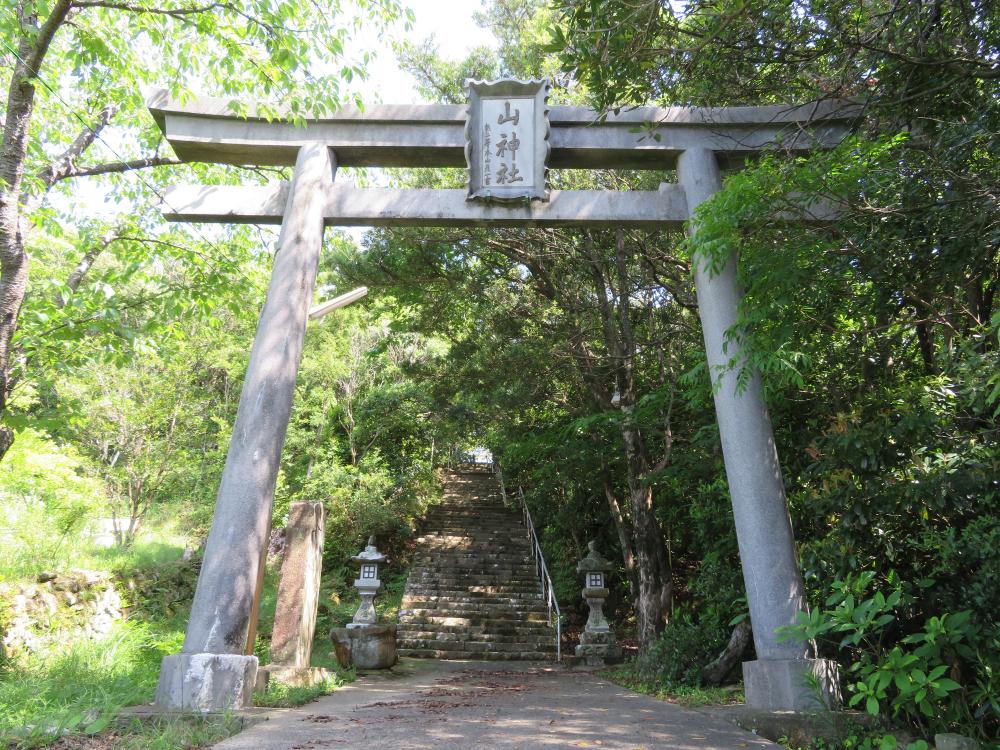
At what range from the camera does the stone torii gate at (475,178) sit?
501cm

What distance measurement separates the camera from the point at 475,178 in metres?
5.62

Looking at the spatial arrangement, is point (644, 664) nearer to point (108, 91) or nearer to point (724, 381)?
point (724, 381)

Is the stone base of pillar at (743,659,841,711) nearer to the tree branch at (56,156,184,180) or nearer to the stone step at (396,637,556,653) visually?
the stone step at (396,637,556,653)

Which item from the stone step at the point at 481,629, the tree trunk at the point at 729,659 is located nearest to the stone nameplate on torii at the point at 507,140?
the tree trunk at the point at 729,659

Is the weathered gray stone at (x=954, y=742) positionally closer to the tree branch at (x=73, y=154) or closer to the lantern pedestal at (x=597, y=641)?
the lantern pedestal at (x=597, y=641)

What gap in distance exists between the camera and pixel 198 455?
46.3ft

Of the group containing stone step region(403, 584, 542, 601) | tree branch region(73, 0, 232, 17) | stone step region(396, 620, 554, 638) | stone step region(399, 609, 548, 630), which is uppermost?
tree branch region(73, 0, 232, 17)

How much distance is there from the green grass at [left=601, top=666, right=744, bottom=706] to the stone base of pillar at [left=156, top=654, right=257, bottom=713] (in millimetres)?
3553

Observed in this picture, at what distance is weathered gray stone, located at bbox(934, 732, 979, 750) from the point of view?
298 cm

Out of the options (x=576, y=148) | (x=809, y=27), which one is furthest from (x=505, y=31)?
(x=809, y=27)

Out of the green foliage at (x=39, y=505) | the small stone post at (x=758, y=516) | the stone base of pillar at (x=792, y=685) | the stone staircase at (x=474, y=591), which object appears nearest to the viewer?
Result: the stone base of pillar at (x=792, y=685)

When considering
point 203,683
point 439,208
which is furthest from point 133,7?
point 203,683

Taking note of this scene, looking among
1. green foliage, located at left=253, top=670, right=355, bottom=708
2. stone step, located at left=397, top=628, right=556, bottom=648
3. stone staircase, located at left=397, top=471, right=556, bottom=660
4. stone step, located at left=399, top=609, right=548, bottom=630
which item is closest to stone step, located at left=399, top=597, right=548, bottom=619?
stone staircase, located at left=397, top=471, right=556, bottom=660

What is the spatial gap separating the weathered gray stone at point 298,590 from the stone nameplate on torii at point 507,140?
392 cm
